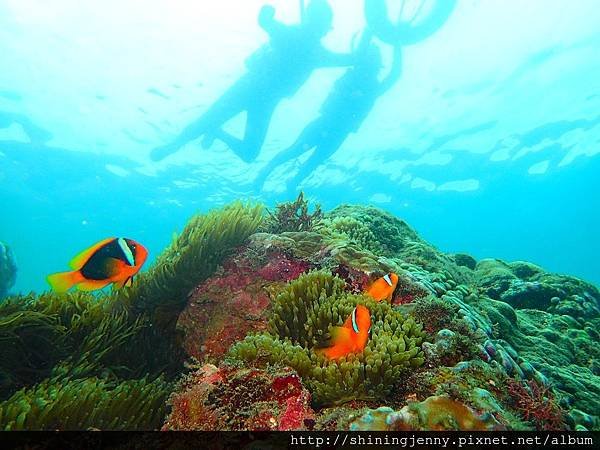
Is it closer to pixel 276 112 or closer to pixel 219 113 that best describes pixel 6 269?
pixel 219 113

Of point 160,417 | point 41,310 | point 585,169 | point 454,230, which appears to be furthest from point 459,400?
point 454,230

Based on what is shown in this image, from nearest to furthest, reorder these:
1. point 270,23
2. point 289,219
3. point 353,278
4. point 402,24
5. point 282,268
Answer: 1. point 353,278
2. point 282,268
3. point 289,219
4. point 270,23
5. point 402,24

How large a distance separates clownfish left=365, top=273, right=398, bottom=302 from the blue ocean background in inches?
204

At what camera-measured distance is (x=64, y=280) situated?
2711 millimetres

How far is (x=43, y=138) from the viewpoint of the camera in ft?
103

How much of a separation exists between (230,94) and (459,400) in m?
23.0

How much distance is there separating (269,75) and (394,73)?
26.8 ft

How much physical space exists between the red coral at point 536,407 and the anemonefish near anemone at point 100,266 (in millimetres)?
3187

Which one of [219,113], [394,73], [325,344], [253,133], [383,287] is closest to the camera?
[325,344]

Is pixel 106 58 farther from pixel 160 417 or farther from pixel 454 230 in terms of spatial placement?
pixel 454 230

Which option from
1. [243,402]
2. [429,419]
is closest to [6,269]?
[243,402]

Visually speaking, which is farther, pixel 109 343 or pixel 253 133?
pixel 253 133

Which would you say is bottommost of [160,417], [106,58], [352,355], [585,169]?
[160,417]

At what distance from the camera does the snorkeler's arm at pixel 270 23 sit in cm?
1802
